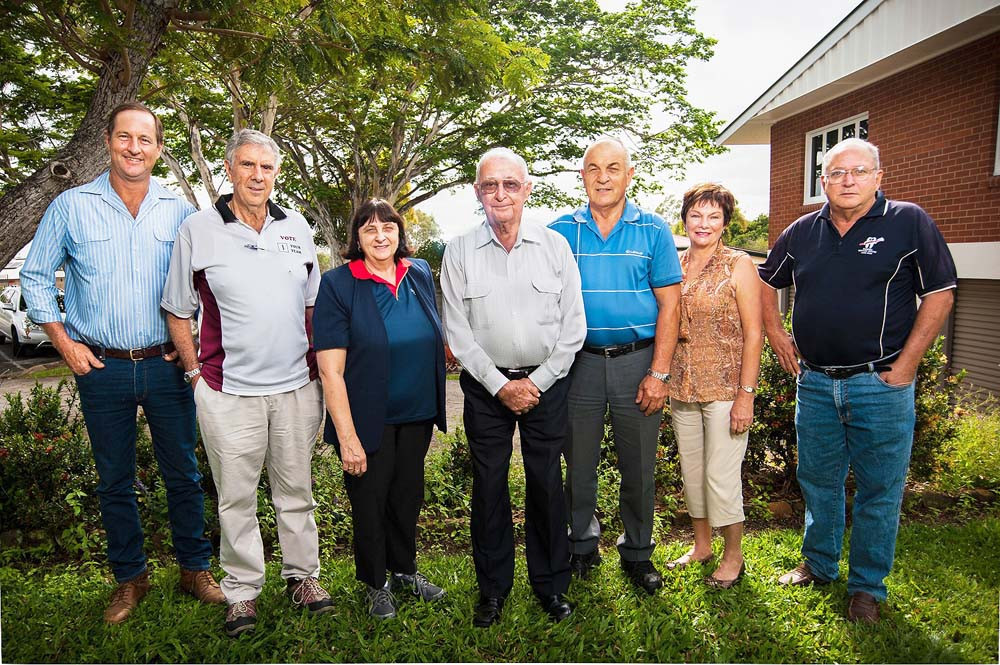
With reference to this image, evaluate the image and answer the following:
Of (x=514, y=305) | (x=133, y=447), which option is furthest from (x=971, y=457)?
(x=133, y=447)

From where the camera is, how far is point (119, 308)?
318 centimetres

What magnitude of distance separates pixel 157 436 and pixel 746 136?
13.2m

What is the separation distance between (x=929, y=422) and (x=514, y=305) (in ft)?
12.4

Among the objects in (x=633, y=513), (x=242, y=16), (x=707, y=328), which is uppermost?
(x=242, y=16)

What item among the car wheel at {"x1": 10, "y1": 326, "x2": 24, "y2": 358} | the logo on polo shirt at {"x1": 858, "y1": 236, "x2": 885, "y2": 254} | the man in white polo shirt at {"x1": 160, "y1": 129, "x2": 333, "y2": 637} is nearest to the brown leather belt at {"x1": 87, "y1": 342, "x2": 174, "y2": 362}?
the man in white polo shirt at {"x1": 160, "y1": 129, "x2": 333, "y2": 637}

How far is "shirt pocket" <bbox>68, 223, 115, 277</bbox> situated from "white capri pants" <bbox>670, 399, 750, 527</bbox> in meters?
3.07

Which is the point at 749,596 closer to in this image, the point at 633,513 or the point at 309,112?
the point at 633,513

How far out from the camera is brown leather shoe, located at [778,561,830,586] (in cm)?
366

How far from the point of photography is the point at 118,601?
3352 mm

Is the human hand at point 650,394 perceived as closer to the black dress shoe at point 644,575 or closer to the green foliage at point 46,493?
the black dress shoe at point 644,575

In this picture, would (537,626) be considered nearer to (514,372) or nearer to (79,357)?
(514,372)

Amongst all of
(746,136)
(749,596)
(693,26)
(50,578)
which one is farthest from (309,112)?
(749,596)

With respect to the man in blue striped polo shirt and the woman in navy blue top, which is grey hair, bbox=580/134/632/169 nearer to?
the man in blue striped polo shirt

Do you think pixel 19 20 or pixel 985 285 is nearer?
pixel 19 20
